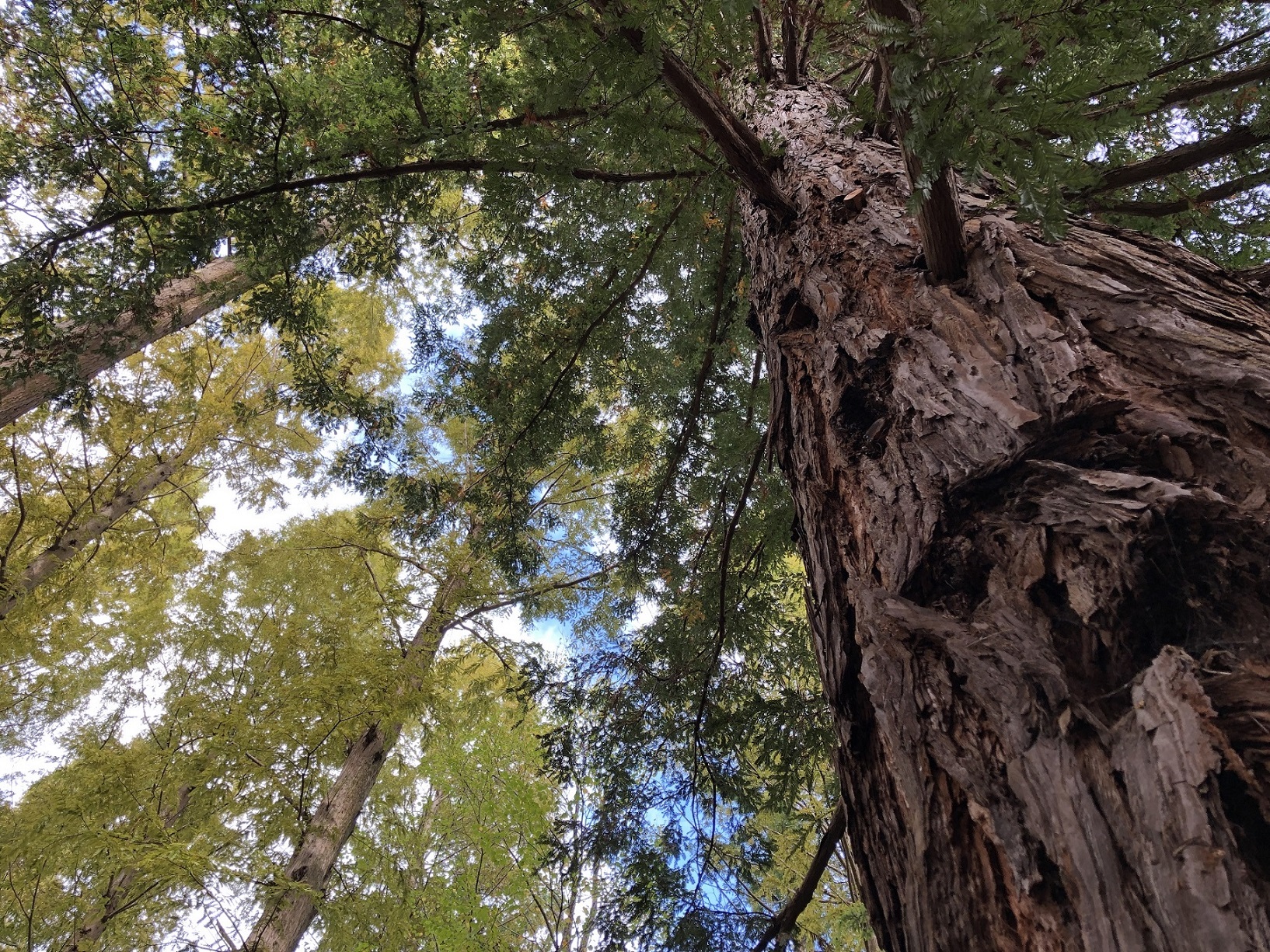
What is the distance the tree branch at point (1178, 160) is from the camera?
1976 mm

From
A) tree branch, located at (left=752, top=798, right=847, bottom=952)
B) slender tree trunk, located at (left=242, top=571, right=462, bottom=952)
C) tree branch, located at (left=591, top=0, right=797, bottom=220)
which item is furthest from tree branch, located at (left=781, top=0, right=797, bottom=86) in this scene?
slender tree trunk, located at (left=242, top=571, right=462, bottom=952)

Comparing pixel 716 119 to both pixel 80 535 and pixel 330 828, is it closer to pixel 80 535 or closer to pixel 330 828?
pixel 330 828

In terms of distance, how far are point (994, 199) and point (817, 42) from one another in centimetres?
258

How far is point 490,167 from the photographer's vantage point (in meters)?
2.51

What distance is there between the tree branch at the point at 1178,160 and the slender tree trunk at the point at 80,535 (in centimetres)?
715

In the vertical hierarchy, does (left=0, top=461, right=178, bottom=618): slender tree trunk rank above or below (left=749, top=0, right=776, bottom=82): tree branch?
below

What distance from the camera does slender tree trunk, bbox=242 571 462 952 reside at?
162 inches

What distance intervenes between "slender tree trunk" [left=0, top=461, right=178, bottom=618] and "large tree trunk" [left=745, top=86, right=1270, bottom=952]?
21.4 feet

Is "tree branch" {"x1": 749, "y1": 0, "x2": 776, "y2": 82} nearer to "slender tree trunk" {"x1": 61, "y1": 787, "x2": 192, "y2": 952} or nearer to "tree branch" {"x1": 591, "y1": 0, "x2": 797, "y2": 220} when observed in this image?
"tree branch" {"x1": 591, "y1": 0, "x2": 797, "y2": 220}

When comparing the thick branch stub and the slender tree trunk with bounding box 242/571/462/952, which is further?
the slender tree trunk with bounding box 242/571/462/952

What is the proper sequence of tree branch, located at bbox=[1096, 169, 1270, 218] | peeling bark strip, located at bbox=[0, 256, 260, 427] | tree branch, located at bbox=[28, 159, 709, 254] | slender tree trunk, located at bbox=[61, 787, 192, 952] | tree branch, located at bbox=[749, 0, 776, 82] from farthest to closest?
slender tree trunk, located at bbox=[61, 787, 192, 952] < tree branch, located at bbox=[749, 0, 776, 82] < peeling bark strip, located at bbox=[0, 256, 260, 427] < tree branch, located at bbox=[28, 159, 709, 254] < tree branch, located at bbox=[1096, 169, 1270, 218]

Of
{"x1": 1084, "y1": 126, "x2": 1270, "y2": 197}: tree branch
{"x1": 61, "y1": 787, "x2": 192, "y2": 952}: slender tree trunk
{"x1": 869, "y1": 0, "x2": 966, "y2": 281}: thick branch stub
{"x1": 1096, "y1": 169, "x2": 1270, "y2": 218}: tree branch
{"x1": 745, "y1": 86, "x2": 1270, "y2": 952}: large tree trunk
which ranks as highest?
{"x1": 1096, "y1": 169, "x2": 1270, "y2": 218}: tree branch

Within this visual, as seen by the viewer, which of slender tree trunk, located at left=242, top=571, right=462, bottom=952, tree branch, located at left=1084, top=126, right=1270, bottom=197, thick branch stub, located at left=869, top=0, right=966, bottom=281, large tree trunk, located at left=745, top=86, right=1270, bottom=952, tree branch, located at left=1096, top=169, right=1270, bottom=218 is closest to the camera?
large tree trunk, located at left=745, top=86, right=1270, bottom=952

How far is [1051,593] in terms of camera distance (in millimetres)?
908
